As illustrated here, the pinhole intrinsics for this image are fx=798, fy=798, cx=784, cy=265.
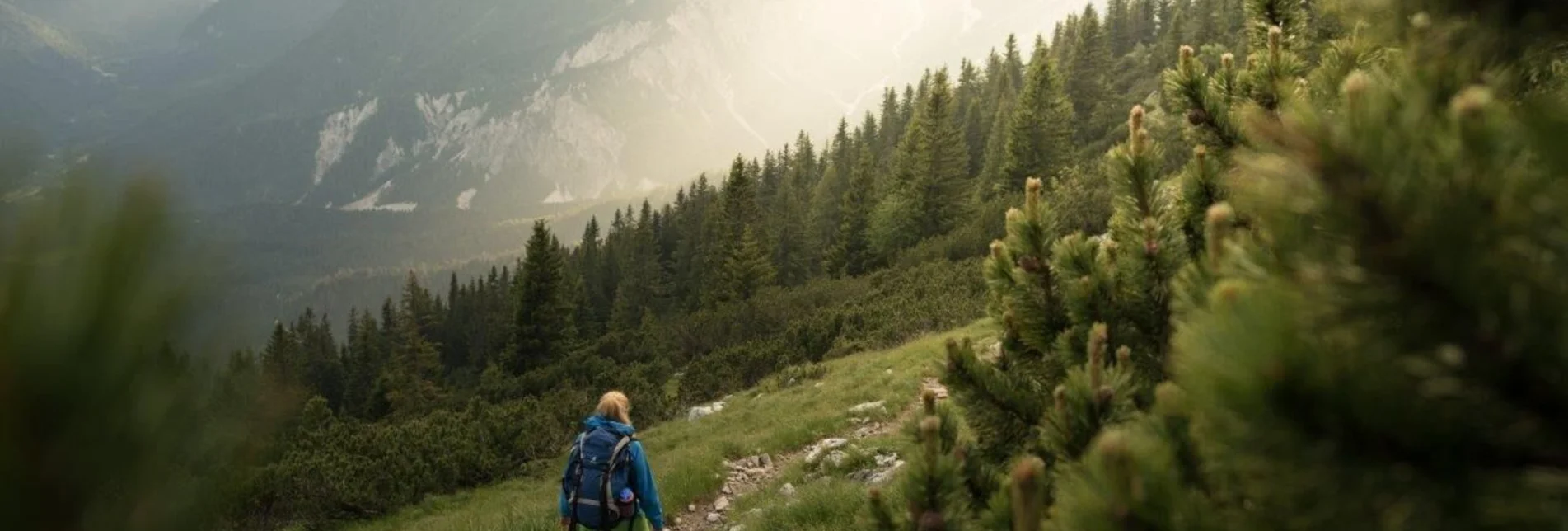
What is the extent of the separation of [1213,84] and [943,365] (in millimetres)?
2135

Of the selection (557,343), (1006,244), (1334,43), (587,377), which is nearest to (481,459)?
(587,377)

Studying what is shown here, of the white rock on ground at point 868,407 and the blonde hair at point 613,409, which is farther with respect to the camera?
the white rock on ground at point 868,407

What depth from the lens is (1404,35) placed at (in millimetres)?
1601

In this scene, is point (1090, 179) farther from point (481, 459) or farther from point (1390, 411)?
point (1390, 411)

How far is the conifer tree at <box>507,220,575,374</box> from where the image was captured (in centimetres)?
3641

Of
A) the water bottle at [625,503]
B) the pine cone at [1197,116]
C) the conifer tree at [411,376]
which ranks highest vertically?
the pine cone at [1197,116]

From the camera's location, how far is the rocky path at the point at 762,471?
339 inches

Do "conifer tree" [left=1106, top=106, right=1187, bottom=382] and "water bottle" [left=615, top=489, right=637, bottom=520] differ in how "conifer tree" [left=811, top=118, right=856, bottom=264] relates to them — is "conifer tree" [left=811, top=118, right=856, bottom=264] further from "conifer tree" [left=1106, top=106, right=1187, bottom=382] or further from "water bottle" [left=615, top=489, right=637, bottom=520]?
"conifer tree" [left=1106, top=106, right=1187, bottom=382]

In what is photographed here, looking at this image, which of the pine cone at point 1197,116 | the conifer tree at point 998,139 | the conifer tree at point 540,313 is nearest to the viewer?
the pine cone at point 1197,116

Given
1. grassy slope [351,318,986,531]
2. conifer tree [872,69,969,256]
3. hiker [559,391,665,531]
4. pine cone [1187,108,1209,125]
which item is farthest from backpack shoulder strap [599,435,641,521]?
conifer tree [872,69,969,256]

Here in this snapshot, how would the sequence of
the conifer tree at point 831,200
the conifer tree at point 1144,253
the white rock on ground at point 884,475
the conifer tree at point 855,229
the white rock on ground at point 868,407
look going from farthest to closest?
the conifer tree at point 831,200
the conifer tree at point 855,229
the white rock on ground at point 868,407
the white rock on ground at point 884,475
the conifer tree at point 1144,253

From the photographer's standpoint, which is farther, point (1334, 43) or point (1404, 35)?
point (1334, 43)

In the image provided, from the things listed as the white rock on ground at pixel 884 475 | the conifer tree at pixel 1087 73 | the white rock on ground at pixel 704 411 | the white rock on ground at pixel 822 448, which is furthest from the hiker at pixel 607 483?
the conifer tree at pixel 1087 73

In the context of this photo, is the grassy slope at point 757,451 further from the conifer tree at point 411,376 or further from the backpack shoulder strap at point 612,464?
Answer: the conifer tree at point 411,376
